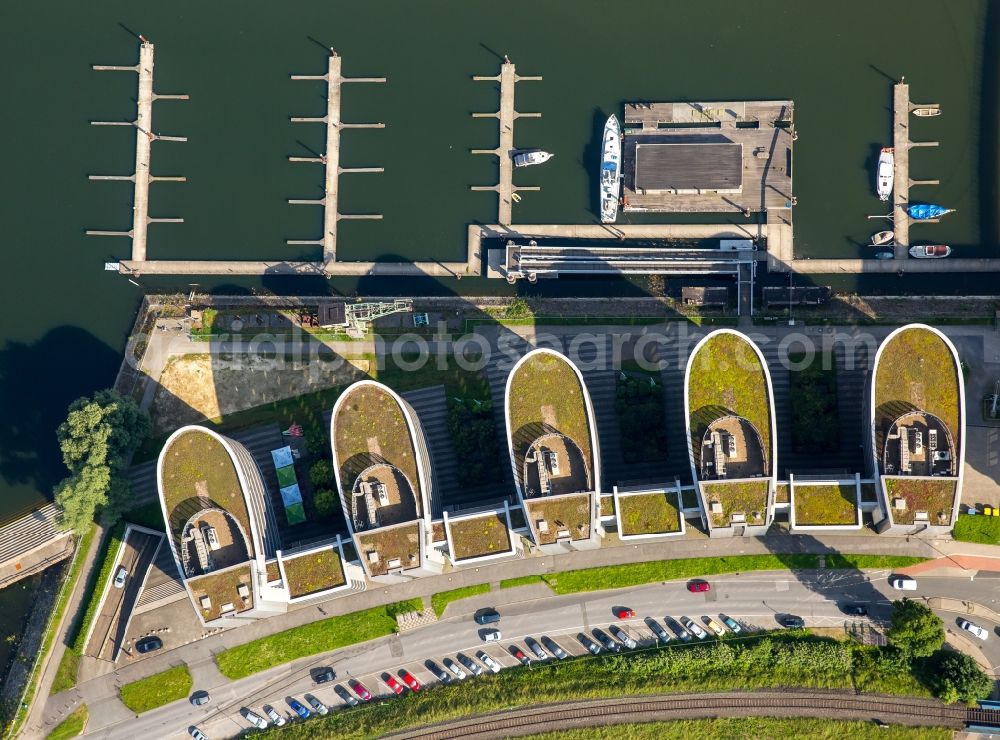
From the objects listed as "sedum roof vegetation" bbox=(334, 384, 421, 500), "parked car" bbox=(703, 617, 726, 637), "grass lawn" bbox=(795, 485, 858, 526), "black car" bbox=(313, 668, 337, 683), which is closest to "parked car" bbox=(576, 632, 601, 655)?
"parked car" bbox=(703, 617, 726, 637)

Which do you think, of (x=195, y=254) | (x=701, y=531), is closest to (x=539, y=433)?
(x=701, y=531)

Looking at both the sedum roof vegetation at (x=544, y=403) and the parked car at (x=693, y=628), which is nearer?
the sedum roof vegetation at (x=544, y=403)

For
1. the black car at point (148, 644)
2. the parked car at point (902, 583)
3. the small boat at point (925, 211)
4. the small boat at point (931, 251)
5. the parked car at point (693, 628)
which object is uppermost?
the small boat at point (925, 211)

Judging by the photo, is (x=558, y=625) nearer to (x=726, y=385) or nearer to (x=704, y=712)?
(x=704, y=712)

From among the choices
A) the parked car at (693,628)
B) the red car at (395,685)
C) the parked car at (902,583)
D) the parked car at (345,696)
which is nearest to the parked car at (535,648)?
the red car at (395,685)

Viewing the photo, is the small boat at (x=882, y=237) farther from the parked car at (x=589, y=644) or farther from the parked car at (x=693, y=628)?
the parked car at (x=589, y=644)

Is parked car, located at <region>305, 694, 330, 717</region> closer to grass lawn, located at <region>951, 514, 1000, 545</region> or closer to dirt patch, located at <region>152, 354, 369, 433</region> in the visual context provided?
dirt patch, located at <region>152, 354, 369, 433</region>
